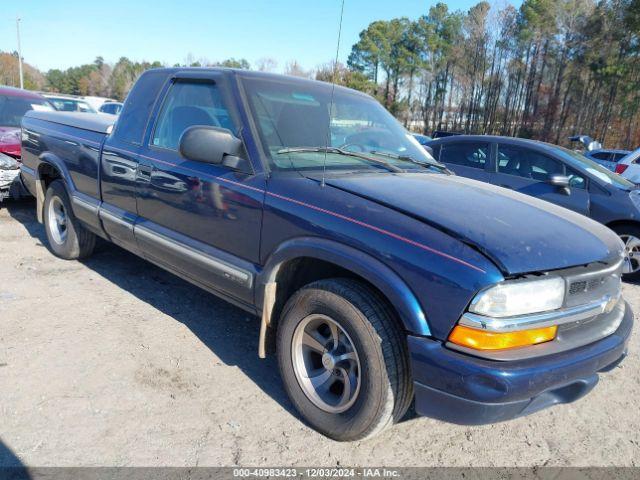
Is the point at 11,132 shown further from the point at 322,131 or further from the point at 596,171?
the point at 596,171

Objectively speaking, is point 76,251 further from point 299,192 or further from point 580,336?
point 580,336

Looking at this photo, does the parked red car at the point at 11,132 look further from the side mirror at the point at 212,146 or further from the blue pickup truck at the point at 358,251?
the side mirror at the point at 212,146

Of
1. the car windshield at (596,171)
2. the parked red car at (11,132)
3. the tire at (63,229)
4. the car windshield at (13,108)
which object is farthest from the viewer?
the car windshield at (13,108)

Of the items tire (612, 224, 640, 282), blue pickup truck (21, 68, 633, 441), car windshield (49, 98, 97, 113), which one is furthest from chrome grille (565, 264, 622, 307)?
car windshield (49, 98, 97, 113)

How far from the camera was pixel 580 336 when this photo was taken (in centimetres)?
233

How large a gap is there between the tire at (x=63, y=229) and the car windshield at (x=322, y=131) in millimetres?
2707

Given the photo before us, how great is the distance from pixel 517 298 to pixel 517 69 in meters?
47.7

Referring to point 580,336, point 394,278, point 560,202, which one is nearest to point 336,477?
point 394,278

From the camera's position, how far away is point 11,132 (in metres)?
7.39

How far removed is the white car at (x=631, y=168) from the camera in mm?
9225

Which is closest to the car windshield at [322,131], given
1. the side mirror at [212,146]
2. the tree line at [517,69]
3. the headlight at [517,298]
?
the side mirror at [212,146]

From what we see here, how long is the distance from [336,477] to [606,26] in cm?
4186

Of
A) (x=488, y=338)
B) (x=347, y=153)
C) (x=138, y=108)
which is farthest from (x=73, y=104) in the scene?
(x=488, y=338)

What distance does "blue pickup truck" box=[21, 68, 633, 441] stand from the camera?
6.91 ft
